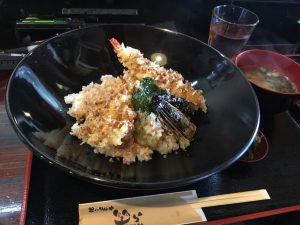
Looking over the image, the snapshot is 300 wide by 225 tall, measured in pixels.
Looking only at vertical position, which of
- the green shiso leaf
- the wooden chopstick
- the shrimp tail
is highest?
the shrimp tail

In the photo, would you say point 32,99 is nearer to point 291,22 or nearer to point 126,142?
point 126,142

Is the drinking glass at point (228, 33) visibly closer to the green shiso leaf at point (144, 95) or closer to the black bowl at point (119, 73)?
the black bowl at point (119, 73)

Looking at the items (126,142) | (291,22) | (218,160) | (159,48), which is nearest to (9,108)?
(126,142)

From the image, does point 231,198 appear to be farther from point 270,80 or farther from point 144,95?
point 270,80

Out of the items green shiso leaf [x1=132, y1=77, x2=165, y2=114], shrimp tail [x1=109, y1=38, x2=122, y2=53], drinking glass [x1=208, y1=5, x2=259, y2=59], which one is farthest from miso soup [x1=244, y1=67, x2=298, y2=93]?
shrimp tail [x1=109, y1=38, x2=122, y2=53]

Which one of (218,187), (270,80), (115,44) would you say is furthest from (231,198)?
(115,44)

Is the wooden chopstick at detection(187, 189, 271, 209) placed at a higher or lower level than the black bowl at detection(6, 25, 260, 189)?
lower

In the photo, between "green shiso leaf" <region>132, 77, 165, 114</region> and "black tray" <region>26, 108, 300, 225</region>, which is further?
"green shiso leaf" <region>132, 77, 165, 114</region>

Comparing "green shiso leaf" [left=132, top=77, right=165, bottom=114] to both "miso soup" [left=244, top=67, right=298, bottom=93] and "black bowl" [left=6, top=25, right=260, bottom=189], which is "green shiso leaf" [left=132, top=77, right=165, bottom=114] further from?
"miso soup" [left=244, top=67, right=298, bottom=93]
